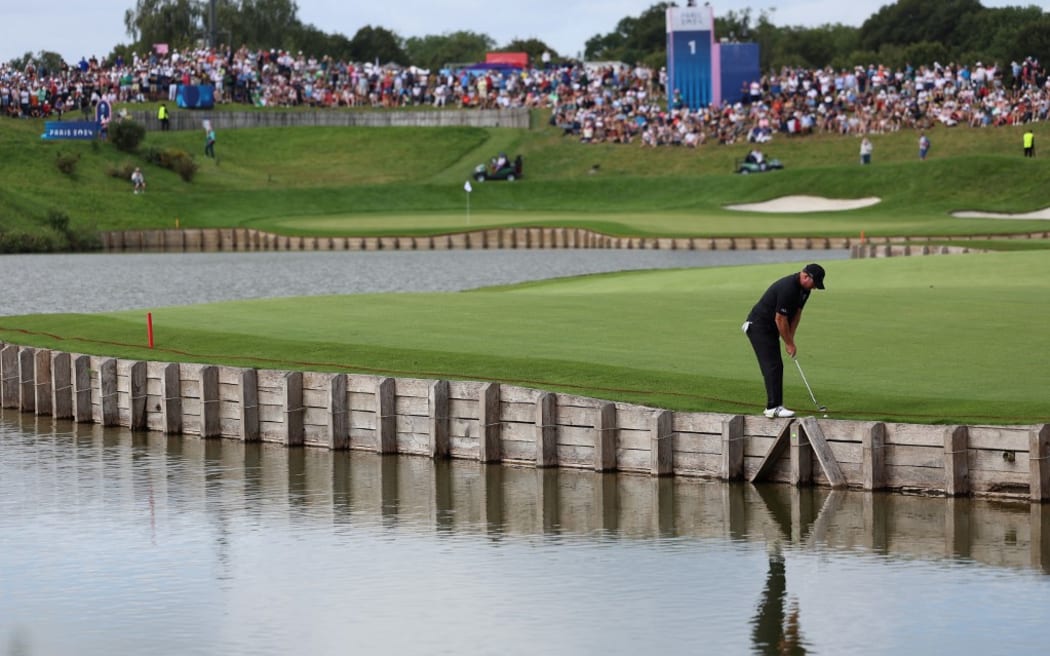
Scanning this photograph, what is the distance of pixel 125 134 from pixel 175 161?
9.61 ft

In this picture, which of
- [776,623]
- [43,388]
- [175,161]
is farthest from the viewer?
[175,161]

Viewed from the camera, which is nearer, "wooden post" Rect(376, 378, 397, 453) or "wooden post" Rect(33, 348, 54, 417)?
"wooden post" Rect(376, 378, 397, 453)

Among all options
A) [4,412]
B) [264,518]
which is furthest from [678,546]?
[4,412]

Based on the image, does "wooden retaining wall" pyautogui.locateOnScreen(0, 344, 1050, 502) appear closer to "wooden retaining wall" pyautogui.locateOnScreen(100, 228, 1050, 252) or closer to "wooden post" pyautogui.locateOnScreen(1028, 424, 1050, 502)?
"wooden post" pyautogui.locateOnScreen(1028, 424, 1050, 502)

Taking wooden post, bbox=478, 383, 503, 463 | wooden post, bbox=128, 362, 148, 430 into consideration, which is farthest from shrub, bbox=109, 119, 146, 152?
wooden post, bbox=478, 383, 503, 463

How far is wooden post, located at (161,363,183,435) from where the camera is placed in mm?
28688

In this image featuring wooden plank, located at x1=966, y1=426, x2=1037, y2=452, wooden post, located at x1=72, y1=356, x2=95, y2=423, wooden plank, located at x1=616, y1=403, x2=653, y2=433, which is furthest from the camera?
wooden post, located at x1=72, y1=356, x2=95, y2=423

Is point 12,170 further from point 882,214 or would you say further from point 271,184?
point 882,214

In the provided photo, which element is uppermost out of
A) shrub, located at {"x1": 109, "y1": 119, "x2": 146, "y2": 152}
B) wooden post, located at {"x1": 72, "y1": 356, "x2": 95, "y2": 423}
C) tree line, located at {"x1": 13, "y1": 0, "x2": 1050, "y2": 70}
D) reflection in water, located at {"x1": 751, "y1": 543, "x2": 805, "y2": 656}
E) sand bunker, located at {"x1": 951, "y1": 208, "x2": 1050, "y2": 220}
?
tree line, located at {"x1": 13, "y1": 0, "x2": 1050, "y2": 70}

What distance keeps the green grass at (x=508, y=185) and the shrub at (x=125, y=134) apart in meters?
0.66

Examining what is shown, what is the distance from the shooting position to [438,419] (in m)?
25.3

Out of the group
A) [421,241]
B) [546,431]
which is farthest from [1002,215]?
[546,431]

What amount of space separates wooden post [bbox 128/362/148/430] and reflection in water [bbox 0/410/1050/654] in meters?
3.43

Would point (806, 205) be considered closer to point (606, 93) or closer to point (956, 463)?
point (606, 93)
